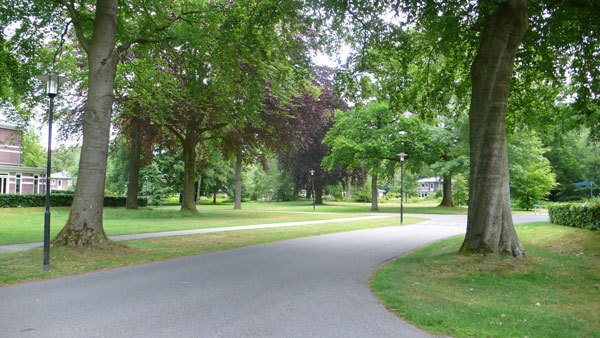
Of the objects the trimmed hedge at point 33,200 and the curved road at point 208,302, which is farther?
the trimmed hedge at point 33,200

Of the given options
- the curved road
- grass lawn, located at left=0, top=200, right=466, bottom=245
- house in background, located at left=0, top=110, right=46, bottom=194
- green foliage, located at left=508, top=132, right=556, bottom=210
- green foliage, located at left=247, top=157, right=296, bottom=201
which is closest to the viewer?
the curved road

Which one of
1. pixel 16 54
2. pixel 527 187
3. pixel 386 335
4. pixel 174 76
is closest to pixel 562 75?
pixel 386 335

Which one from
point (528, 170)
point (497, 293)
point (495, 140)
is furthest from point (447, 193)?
point (497, 293)

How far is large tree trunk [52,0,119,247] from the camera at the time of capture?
9820 mm

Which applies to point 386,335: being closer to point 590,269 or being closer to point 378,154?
point 590,269

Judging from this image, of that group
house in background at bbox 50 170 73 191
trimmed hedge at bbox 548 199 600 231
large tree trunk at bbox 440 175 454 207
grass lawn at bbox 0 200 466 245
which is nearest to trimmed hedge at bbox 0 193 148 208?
grass lawn at bbox 0 200 466 245

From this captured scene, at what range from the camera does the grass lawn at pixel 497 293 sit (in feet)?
15.4

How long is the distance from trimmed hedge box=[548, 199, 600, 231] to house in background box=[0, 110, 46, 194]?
41.8m

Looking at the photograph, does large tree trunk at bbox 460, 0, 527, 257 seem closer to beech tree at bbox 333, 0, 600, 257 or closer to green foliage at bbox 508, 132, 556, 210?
beech tree at bbox 333, 0, 600, 257

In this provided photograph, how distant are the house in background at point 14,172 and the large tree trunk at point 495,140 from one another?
39.9 metres

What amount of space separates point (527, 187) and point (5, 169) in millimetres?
51460

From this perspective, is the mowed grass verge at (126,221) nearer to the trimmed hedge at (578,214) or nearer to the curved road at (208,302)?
the curved road at (208,302)

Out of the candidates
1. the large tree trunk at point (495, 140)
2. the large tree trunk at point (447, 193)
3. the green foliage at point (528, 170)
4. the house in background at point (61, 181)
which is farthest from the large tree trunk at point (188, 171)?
the house in background at point (61, 181)

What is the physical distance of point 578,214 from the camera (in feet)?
47.3
